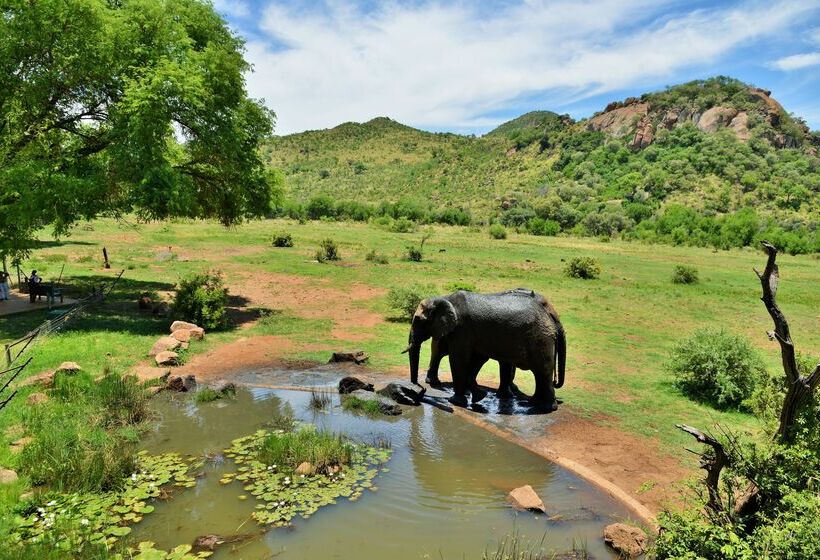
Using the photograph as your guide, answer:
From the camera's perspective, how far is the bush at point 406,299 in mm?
19969

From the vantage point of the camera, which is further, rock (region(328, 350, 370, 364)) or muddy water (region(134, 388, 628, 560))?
rock (region(328, 350, 370, 364))

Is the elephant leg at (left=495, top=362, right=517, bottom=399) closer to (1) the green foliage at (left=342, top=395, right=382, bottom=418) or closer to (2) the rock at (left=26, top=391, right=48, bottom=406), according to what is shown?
(1) the green foliage at (left=342, top=395, right=382, bottom=418)

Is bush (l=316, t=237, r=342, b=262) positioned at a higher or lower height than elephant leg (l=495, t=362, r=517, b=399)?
higher

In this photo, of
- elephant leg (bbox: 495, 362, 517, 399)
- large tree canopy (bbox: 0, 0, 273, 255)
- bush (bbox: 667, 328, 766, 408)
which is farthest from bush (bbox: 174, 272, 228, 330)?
bush (bbox: 667, 328, 766, 408)

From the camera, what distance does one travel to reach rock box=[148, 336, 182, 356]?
14.8 m

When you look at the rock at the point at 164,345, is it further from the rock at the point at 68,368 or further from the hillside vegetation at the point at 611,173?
the hillside vegetation at the point at 611,173

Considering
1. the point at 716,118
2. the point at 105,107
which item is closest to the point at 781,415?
the point at 105,107

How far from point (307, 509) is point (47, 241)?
3739 cm

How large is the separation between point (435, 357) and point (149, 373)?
7.10 m

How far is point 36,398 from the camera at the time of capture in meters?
10.5

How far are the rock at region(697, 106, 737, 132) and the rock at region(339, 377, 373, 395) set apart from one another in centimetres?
10363

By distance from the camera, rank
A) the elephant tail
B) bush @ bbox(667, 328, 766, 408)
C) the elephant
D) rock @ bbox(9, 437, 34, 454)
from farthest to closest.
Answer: bush @ bbox(667, 328, 766, 408) < the elephant tail < the elephant < rock @ bbox(9, 437, 34, 454)

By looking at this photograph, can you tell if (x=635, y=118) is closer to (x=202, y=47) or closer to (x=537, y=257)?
(x=537, y=257)

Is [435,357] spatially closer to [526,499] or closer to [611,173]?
[526,499]
